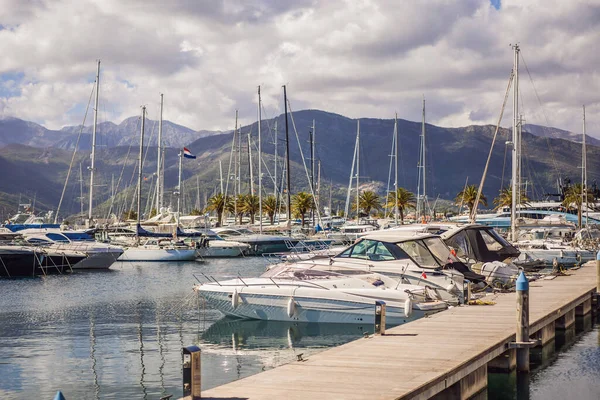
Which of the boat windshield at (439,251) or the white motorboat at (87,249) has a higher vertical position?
the boat windshield at (439,251)

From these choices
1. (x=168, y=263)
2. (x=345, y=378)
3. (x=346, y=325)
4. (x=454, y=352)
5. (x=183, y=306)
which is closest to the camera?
(x=345, y=378)

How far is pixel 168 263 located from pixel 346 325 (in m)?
41.9

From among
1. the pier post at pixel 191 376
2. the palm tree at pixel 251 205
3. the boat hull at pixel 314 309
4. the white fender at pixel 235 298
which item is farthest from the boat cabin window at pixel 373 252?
the palm tree at pixel 251 205

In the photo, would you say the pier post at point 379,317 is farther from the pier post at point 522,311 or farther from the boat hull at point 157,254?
the boat hull at point 157,254

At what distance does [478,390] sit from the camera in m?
15.6

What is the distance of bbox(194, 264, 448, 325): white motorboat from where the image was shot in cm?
2528

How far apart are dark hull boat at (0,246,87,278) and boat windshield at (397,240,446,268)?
33.5 metres

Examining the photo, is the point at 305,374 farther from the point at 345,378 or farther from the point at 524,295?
the point at 524,295

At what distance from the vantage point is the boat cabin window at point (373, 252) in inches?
1123

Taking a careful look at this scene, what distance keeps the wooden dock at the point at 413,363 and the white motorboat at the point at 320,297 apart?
9.58ft

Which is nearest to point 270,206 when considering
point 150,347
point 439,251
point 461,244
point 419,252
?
point 461,244

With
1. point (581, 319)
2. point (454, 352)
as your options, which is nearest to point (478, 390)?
point (454, 352)

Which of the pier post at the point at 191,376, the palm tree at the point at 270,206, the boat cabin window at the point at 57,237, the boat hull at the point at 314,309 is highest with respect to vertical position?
the palm tree at the point at 270,206

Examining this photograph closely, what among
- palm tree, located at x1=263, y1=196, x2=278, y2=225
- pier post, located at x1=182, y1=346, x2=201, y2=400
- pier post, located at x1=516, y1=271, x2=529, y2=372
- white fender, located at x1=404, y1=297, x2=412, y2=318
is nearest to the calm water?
pier post, located at x1=516, y1=271, x2=529, y2=372
